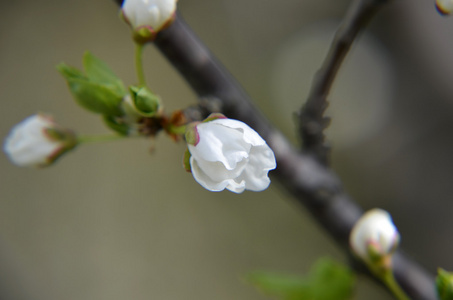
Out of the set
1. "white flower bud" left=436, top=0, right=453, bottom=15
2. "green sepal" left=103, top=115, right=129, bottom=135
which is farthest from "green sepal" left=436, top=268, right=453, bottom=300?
"green sepal" left=103, top=115, right=129, bottom=135

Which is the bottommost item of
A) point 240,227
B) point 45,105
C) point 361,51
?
point 240,227

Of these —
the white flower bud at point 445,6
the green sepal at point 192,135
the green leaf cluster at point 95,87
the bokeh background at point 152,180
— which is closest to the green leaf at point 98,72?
the green leaf cluster at point 95,87

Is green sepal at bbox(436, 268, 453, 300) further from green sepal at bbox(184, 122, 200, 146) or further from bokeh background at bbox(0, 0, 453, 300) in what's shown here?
bokeh background at bbox(0, 0, 453, 300)

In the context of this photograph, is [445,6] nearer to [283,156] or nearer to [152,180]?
[283,156]

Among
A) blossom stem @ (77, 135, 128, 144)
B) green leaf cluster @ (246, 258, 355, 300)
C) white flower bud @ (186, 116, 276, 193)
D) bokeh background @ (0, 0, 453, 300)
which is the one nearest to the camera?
white flower bud @ (186, 116, 276, 193)

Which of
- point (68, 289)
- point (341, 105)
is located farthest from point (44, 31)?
point (341, 105)

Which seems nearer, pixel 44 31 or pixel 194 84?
pixel 194 84

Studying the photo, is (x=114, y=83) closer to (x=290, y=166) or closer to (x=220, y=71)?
(x=220, y=71)
